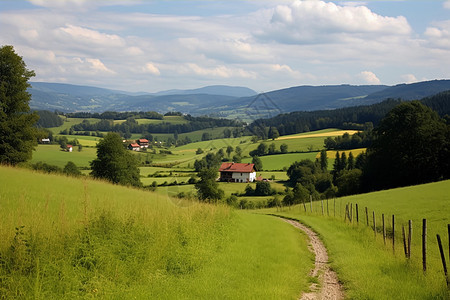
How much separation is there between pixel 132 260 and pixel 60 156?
107392 mm

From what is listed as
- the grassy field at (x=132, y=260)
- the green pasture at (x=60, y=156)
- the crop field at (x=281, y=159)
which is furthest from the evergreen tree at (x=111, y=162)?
the crop field at (x=281, y=159)

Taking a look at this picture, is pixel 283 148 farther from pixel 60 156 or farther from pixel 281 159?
pixel 60 156

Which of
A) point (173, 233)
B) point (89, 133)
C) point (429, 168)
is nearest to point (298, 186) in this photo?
point (429, 168)

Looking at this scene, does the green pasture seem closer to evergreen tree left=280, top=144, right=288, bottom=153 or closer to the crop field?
the crop field

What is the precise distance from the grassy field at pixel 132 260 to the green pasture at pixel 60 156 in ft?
285

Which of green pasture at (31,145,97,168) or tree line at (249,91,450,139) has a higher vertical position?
tree line at (249,91,450,139)

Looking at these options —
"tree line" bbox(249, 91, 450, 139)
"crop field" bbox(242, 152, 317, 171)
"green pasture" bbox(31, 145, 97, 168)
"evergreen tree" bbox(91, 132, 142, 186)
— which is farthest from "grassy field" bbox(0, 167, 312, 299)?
"tree line" bbox(249, 91, 450, 139)

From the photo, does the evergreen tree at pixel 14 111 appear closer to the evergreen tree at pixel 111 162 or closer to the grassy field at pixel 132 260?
the evergreen tree at pixel 111 162

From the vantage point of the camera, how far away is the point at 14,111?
37.6 m

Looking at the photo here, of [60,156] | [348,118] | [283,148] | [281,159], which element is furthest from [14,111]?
[348,118]

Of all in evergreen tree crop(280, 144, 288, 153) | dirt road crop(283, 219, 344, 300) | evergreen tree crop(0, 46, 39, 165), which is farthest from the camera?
evergreen tree crop(280, 144, 288, 153)

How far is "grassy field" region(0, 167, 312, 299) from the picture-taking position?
26.3 feet

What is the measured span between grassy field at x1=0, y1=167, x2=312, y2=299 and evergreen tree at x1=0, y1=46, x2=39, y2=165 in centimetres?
2914

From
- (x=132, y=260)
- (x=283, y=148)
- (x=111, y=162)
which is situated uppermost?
(x=132, y=260)
